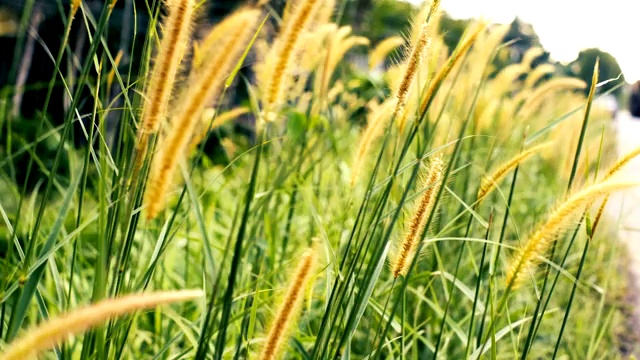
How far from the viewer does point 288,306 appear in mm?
672

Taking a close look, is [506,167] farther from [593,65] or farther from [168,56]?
[593,65]

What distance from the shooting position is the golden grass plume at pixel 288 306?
661mm

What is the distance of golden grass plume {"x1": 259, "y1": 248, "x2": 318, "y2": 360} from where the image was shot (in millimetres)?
661

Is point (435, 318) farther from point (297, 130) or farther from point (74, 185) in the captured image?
point (74, 185)

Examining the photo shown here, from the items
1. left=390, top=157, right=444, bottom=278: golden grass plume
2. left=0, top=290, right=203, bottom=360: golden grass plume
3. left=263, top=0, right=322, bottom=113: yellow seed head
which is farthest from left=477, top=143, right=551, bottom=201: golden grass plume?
left=0, top=290, right=203, bottom=360: golden grass plume

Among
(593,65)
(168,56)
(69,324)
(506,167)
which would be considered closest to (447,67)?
(506,167)

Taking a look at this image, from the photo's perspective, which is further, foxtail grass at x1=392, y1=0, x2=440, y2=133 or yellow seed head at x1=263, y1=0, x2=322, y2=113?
foxtail grass at x1=392, y1=0, x2=440, y2=133

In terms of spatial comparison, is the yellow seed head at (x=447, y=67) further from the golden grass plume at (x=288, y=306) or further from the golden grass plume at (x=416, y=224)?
the golden grass plume at (x=288, y=306)

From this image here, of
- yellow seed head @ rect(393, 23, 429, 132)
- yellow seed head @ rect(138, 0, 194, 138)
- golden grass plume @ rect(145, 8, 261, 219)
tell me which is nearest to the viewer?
golden grass plume @ rect(145, 8, 261, 219)

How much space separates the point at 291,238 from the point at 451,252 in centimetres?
58

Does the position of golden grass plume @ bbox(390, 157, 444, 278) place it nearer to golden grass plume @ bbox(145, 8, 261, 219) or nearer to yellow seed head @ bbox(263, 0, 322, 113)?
yellow seed head @ bbox(263, 0, 322, 113)

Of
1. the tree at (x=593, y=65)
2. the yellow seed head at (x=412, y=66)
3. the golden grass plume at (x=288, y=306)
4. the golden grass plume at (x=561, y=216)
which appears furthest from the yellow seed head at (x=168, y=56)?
the tree at (x=593, y=65)

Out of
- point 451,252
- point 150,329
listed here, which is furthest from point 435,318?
point 150,329

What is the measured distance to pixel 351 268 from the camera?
85cm
